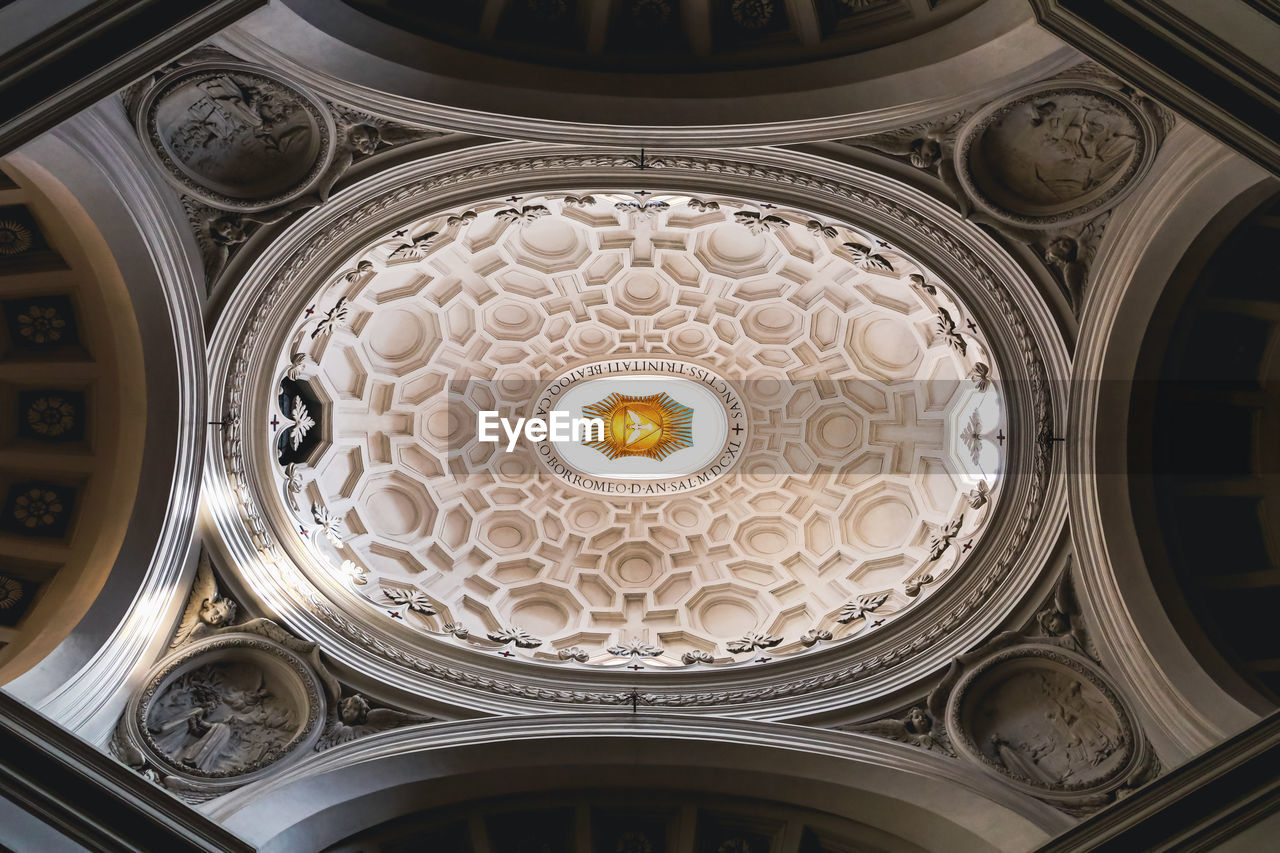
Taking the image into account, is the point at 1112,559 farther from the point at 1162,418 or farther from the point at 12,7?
the point at 12,7

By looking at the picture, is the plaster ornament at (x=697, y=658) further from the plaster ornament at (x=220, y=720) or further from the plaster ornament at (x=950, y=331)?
the plaster ornament at (x=950, y=331)

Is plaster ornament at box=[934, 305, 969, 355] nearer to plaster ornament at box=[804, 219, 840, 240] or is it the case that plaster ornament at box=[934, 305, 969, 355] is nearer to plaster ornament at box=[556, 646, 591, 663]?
plaster ornament at box=[804, 219, 840, 240]

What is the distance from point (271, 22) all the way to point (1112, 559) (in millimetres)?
11487

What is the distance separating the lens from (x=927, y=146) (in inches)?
443

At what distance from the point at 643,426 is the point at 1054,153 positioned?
10923 millimetres

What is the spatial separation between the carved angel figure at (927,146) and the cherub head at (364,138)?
18.7 ft

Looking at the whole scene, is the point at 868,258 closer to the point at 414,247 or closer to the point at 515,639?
the point at 414,247

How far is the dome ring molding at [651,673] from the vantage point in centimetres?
1168

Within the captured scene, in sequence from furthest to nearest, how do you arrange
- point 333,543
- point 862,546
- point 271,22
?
point 862,546 → point 333,543 → point 271,22

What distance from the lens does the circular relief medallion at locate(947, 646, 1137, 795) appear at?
1138 cm

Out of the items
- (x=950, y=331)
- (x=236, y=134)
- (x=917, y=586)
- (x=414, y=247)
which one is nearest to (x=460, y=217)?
(x=414, y=247)

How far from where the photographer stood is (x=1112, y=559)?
38.4ft

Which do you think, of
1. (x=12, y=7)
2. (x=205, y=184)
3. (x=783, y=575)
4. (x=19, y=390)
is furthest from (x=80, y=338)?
(x=783, y=575)

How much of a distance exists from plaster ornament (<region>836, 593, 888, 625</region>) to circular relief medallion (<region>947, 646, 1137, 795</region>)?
2.12m
